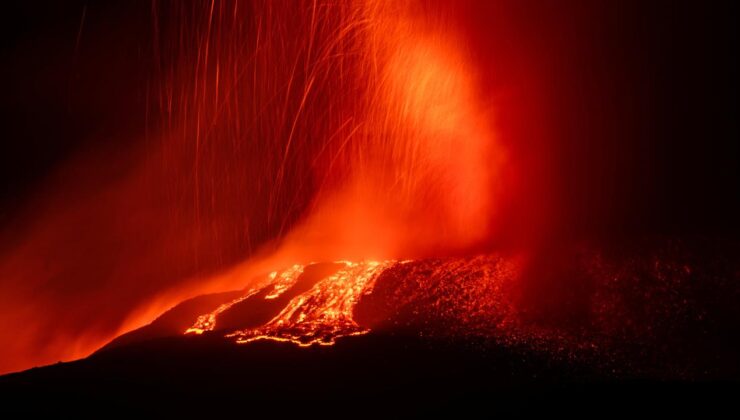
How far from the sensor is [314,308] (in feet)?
41.3

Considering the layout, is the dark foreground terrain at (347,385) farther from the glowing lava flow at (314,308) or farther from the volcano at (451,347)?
the glowing lava flow at (314,308)

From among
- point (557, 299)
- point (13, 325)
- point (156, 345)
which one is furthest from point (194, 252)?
point (557, 299)

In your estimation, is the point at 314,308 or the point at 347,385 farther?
the point at 314,308

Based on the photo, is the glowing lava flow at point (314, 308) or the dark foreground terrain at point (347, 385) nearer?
the dark foreground terrain at point (347, 385)

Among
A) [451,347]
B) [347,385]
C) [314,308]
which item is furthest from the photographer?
[314,308]

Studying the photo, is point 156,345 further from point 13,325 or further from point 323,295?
point 13,325

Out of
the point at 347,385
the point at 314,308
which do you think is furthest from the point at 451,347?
the point at 314,308

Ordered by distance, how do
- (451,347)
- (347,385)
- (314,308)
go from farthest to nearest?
(314,308), (451,347), (347,385)

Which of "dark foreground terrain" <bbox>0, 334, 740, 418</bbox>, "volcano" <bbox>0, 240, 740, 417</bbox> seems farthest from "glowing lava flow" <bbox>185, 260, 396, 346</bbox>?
"dark foreground terrain" <bbox>0, 334, 740, 418</bbox>

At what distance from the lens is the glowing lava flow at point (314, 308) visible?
10.1 metres

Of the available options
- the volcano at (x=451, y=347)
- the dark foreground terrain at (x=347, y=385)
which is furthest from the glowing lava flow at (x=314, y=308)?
the dark foreground terrain at (x=347, y=385)

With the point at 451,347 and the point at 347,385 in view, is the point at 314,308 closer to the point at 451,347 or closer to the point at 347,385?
the point at 451,347

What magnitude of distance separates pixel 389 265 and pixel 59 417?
30.5 feet

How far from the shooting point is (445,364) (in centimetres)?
806
